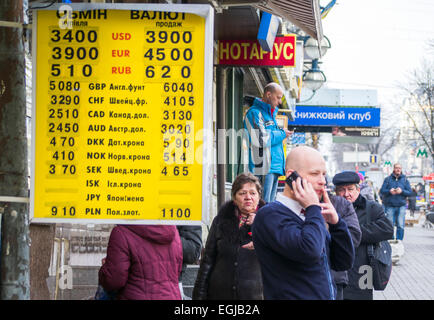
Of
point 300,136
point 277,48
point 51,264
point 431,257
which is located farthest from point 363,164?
point 51,264

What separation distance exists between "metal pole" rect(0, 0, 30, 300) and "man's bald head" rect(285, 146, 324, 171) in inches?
54.3

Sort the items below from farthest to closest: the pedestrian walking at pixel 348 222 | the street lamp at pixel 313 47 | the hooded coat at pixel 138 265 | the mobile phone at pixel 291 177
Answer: the street lamp at pixel 313 47
the pedestrian walking at pixel 348 222
the hooded coat at pixel 138 265
the mobile phone at pixel 291 177

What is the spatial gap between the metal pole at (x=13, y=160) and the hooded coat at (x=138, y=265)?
3.01ft

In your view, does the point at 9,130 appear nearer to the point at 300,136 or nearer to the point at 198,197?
the point at 198,197

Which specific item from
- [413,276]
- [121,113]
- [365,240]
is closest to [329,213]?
[121,113]

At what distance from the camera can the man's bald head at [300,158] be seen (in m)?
3.87

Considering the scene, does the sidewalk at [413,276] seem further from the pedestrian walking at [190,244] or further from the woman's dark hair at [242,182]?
the pedestrian walking at [190,244]

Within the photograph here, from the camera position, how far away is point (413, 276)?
1251 centimetres

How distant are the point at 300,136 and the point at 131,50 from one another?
→ 25.7 m

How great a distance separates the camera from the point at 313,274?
3.76 m

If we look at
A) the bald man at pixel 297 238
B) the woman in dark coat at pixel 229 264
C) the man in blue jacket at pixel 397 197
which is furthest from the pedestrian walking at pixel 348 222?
the man in blue jacket at pixel 397 197

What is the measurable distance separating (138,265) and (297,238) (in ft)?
4.58

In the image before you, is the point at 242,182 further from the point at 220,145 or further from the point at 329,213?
the point at 220,145

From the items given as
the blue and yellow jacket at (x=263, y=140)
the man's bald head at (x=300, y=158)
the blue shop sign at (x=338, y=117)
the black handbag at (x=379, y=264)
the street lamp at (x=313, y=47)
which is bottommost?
the black handbag at (x=379, y=264)
